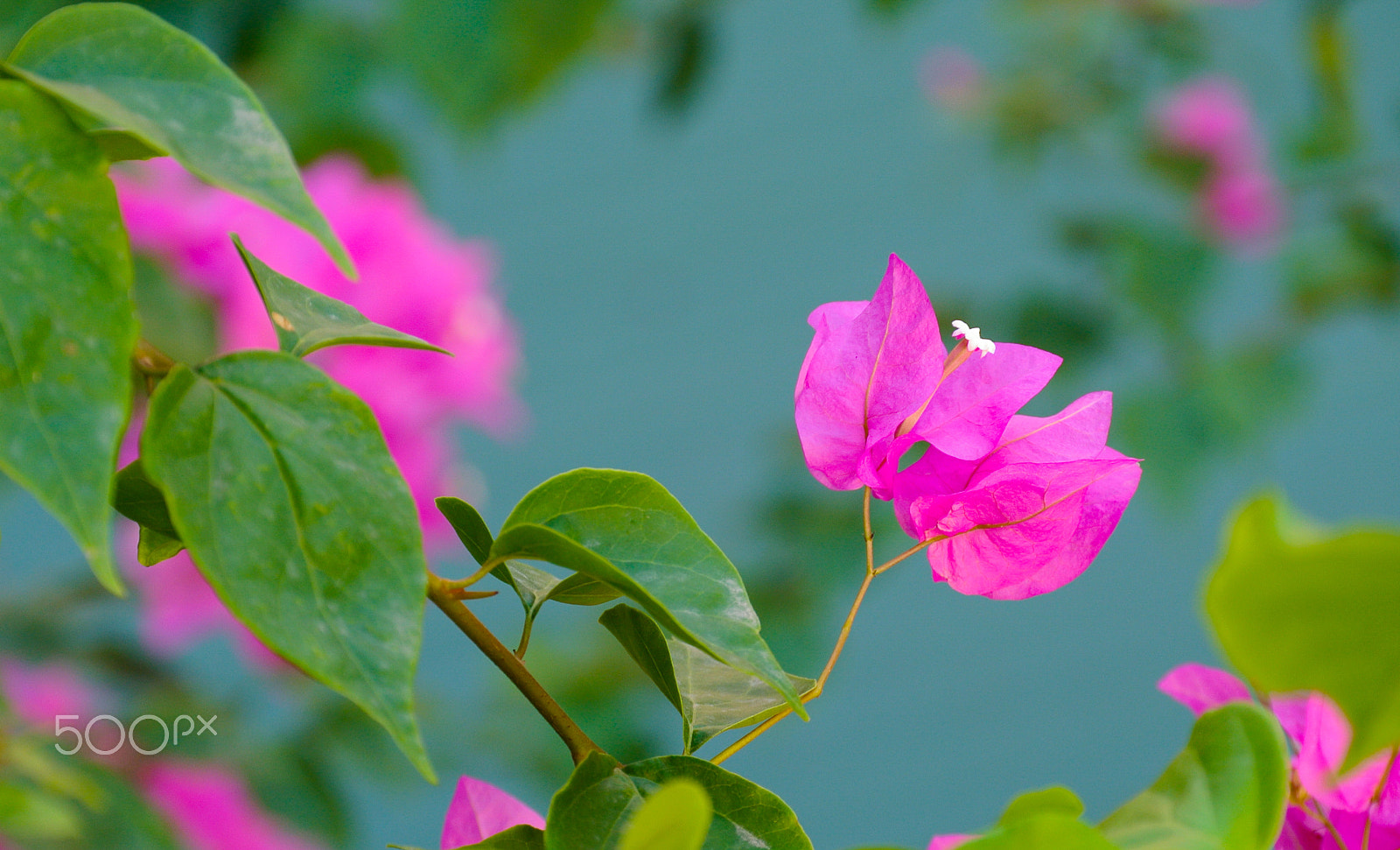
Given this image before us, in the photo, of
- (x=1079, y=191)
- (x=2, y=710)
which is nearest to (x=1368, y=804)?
(x=2, y=710)

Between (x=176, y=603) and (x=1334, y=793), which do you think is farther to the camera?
(x=176, y=603)

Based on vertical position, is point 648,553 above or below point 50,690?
above

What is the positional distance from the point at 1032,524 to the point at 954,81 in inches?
38.4

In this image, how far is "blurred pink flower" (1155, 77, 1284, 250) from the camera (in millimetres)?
823

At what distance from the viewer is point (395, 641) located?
7 centimetres

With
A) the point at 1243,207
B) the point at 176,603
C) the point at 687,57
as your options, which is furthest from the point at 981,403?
the point at 1243,207

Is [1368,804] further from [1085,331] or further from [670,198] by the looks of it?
[670,198]

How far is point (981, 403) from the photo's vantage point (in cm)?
11

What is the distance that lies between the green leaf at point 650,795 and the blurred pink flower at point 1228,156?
32.3 inches

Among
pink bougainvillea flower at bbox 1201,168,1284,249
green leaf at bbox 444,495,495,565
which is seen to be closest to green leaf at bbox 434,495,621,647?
green leaf at bbox 444,495,495,565

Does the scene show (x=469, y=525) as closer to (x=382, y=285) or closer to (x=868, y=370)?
(x=868, y=370)

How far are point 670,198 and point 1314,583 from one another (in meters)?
1.52

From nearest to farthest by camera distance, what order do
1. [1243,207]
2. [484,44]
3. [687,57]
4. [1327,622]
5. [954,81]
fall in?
[1327,622], [484,44], [687,57], [1243,207], [954,81]

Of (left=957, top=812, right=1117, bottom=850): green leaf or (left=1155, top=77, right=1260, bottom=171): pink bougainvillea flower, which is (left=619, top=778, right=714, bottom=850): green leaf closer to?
(left=957, top=812, right=1117, bottom=850): green leaf
